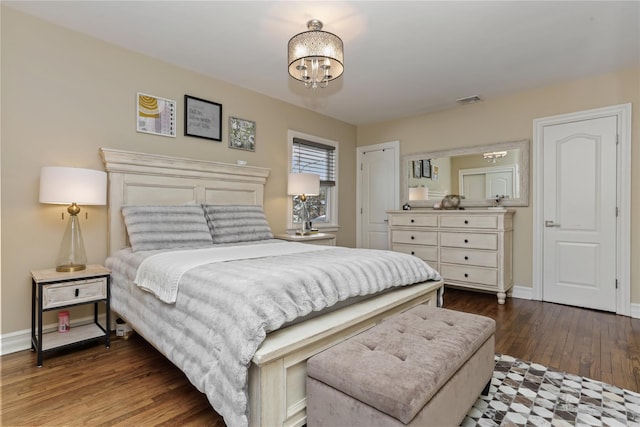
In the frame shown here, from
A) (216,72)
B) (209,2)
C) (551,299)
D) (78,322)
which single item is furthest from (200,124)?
(551,299)

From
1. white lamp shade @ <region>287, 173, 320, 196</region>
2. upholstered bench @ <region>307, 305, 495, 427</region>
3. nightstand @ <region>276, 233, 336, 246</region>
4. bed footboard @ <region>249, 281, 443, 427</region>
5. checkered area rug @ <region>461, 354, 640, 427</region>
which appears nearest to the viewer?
upholstered bench @ <region>307, 305, 495, 427</region>

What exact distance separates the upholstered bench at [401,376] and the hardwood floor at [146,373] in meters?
0.70

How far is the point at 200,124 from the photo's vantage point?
11.2ft

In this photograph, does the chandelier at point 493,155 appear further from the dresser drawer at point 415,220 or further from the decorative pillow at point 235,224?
the decorative pillow at point 235,224

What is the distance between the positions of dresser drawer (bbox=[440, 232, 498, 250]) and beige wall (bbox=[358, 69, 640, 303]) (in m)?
0.54

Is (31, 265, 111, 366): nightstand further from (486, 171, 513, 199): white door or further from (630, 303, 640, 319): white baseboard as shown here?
(630, 303, 640, 319): white baseboard

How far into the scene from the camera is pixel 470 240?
12.6 feet

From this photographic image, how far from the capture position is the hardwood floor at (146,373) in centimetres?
162

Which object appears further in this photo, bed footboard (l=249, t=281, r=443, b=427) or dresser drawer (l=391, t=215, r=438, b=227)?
dresser drawer (l=391, t=215, r=438, b=227)

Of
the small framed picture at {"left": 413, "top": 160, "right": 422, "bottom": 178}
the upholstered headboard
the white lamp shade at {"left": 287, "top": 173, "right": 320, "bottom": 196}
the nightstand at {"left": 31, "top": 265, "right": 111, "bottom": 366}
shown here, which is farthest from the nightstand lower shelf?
the small framed picture at {"left": 413, "top": 160, "right": 422, "bottom": 178}

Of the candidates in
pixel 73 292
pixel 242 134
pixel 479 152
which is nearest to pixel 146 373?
pixel 73 292

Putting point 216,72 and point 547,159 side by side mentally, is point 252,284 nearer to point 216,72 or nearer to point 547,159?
point 216,72

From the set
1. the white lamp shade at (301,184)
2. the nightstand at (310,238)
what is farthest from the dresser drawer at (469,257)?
the white lamp shade at (301,184)

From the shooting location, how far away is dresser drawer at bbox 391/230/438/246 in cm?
413
